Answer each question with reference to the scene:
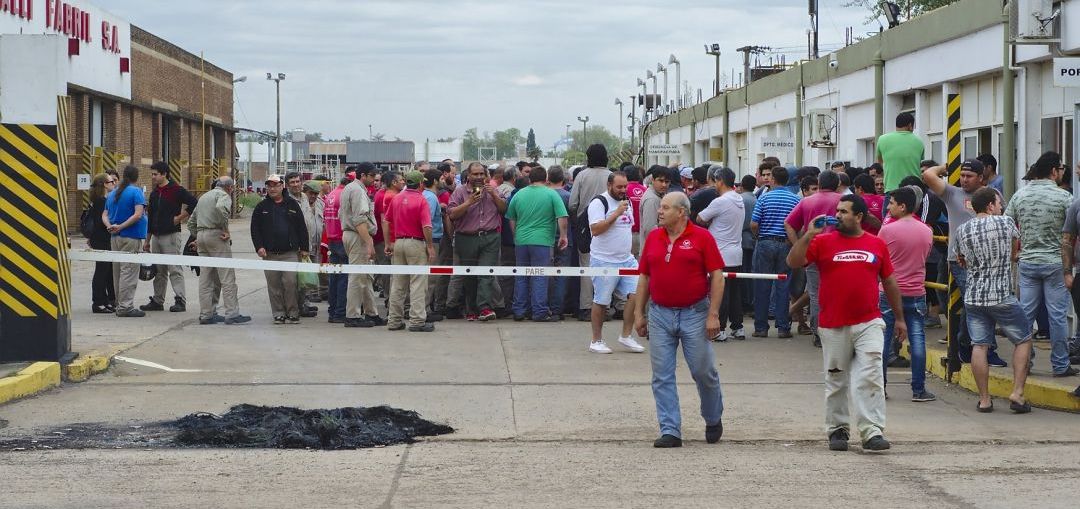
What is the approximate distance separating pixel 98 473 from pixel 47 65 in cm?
493

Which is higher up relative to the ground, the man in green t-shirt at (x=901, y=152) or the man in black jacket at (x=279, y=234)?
the man in green t-shirt at (x=901, y=152)

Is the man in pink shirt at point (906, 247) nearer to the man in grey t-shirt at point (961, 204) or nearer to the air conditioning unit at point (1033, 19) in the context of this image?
the man in grey t-shirt at point (961, 204)

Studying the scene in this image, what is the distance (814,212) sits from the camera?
13.2 m

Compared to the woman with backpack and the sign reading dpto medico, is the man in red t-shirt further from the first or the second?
the sign reading dpto medico

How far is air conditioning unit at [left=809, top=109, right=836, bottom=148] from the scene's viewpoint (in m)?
28.2

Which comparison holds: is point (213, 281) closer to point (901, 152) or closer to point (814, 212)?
point (814, 212)

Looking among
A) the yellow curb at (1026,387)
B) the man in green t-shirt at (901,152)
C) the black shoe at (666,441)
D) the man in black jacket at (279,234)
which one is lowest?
the black shoe at (666,441)

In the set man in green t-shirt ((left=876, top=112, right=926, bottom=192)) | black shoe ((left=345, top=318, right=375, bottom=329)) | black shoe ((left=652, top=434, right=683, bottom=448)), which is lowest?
black shoe ((left=652, top=434, right=683, bottom=448))

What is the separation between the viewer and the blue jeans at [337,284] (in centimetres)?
1586

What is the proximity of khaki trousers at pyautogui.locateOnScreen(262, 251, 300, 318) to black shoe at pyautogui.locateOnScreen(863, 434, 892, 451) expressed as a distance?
8404 mm

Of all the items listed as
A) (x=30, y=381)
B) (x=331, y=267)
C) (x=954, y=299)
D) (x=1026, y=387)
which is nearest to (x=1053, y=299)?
(x=1026, y=387)

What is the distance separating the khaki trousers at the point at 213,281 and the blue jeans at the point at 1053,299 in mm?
9005

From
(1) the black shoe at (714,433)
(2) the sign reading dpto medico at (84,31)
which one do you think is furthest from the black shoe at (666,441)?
(2) the sign reading dpto medico at (84,31)

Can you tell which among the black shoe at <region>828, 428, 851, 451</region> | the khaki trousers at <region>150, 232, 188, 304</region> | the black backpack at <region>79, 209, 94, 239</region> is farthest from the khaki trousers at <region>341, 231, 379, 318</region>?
the black shoe at <region>828, 428, 851, 451</region>
